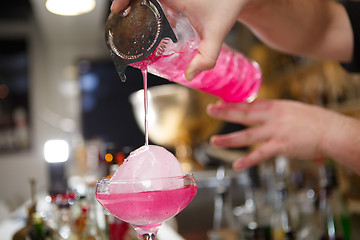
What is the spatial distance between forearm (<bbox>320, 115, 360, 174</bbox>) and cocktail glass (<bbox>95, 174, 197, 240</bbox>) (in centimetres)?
55

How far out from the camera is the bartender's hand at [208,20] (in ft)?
2.31

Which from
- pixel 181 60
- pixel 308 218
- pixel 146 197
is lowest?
pixel 308 218

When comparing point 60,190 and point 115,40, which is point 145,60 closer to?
point 115,40

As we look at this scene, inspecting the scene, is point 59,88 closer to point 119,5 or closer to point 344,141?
point 344,141

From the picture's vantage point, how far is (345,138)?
1.09 m

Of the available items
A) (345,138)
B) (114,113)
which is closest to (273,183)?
(345,138)

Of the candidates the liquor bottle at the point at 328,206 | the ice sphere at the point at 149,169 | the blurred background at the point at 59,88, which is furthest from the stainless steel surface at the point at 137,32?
the blurred background at the point at 59,88

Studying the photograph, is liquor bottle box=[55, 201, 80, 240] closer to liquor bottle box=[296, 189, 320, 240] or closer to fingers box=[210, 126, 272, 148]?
fingers box=[210, 126, 272, 148]

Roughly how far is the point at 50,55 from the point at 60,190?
5661mm

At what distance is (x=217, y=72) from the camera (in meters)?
0.97

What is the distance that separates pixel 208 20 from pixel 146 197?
1.07 ft

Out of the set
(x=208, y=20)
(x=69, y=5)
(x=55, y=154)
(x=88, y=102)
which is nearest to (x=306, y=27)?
(x=208, y=20)

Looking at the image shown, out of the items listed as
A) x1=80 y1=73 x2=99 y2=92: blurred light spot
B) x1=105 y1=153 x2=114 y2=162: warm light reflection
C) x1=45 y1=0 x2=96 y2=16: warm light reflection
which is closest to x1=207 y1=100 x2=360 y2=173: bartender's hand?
x1=105 y1=153 x2=114 y2=162: warm light reflection

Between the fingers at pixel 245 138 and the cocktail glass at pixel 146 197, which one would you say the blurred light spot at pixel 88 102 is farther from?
the cocktail glass at pixel 146 197
